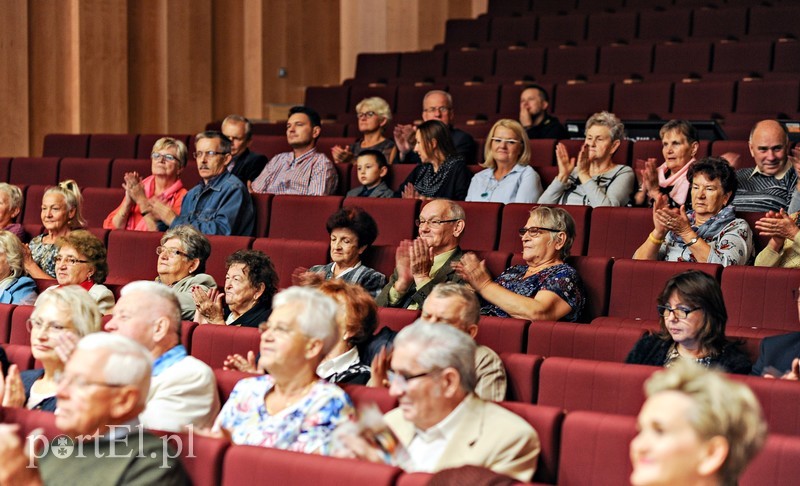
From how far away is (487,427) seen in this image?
0.79 m

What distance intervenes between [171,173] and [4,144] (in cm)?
83

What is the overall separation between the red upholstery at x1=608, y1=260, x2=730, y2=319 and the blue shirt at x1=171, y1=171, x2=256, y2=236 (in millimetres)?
596

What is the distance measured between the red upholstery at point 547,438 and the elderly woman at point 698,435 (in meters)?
0.22

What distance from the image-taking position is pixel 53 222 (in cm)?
159

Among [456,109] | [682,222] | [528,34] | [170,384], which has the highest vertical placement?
[528,34]

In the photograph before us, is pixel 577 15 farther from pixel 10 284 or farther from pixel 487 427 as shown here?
pixel 487 427

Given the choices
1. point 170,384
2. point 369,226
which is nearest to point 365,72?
point 369,226

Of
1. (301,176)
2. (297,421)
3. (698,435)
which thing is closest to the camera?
(698,435)

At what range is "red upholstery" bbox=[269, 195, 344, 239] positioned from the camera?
1630mm

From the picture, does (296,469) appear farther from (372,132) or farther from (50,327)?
(372,132)

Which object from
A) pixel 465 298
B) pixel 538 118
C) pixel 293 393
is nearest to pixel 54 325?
pixel 293 393

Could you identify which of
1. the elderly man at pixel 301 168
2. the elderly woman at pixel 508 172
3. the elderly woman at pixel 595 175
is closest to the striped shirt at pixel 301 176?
the elderly man at pixel 301 168

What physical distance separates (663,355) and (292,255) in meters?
0.58

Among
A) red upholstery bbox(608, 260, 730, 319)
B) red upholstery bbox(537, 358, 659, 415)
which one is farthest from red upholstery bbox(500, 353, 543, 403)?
red upholstery bbox(608, 260, 730, 319)
